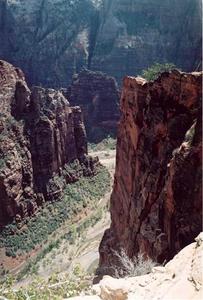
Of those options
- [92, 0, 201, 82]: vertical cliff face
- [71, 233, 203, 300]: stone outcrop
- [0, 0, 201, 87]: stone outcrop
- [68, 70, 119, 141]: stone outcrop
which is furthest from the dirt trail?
[0, 0, 201, 87]: stone outcrop

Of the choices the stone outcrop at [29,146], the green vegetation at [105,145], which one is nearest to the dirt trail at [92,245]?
the stone outcrop at [29,146]

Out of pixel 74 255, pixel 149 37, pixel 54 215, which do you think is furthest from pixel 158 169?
pixel 149 37

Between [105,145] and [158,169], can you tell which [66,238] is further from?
[105,145]

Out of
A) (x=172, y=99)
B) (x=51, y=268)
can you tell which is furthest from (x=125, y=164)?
(x=51, y=268)

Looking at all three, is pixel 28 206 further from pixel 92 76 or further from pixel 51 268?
pixel 92 76

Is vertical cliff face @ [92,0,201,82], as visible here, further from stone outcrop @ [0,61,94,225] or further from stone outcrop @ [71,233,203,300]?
stone outcrop @ [71,233,203,300]

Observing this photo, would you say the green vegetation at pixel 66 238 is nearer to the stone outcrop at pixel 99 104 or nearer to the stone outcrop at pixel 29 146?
the stone outcrop at pixel 29 146
